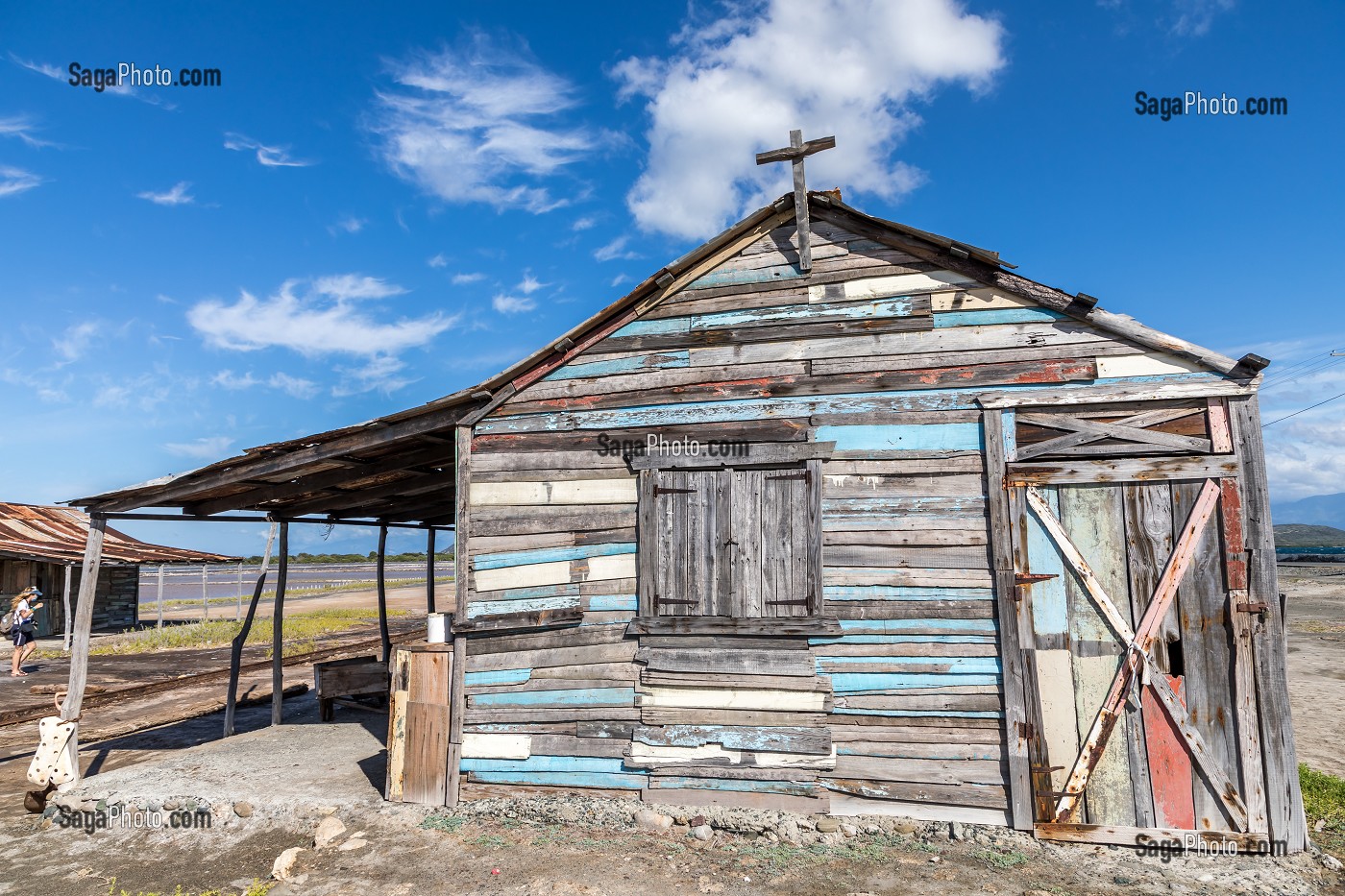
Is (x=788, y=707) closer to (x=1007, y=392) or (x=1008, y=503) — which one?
(x=1008, y=503)

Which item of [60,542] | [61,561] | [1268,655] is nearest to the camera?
[1268,655]

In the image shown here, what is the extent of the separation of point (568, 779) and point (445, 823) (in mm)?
1099

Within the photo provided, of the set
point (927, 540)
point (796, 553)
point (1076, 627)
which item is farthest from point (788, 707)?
point (1076, 627)

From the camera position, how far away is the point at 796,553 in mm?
6527

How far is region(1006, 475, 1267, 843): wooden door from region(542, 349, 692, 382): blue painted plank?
339 cm

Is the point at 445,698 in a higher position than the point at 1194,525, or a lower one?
lower

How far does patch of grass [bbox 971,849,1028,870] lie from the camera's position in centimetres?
552

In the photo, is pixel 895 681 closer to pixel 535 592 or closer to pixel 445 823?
pixel 535 592

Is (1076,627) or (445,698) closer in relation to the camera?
(1076,627)

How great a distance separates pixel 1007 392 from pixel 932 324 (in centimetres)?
87

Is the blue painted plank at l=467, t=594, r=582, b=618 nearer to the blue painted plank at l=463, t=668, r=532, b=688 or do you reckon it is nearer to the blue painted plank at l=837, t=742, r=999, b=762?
the blue painted plank at l=463, t=668, r=532, b=688

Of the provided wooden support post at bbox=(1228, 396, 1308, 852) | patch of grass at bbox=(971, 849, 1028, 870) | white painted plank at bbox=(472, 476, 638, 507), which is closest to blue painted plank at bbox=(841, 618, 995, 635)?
patch of grass at bbox=(971, 849, 1028, 870)

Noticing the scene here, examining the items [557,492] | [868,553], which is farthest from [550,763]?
[868,553]

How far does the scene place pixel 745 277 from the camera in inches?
282
